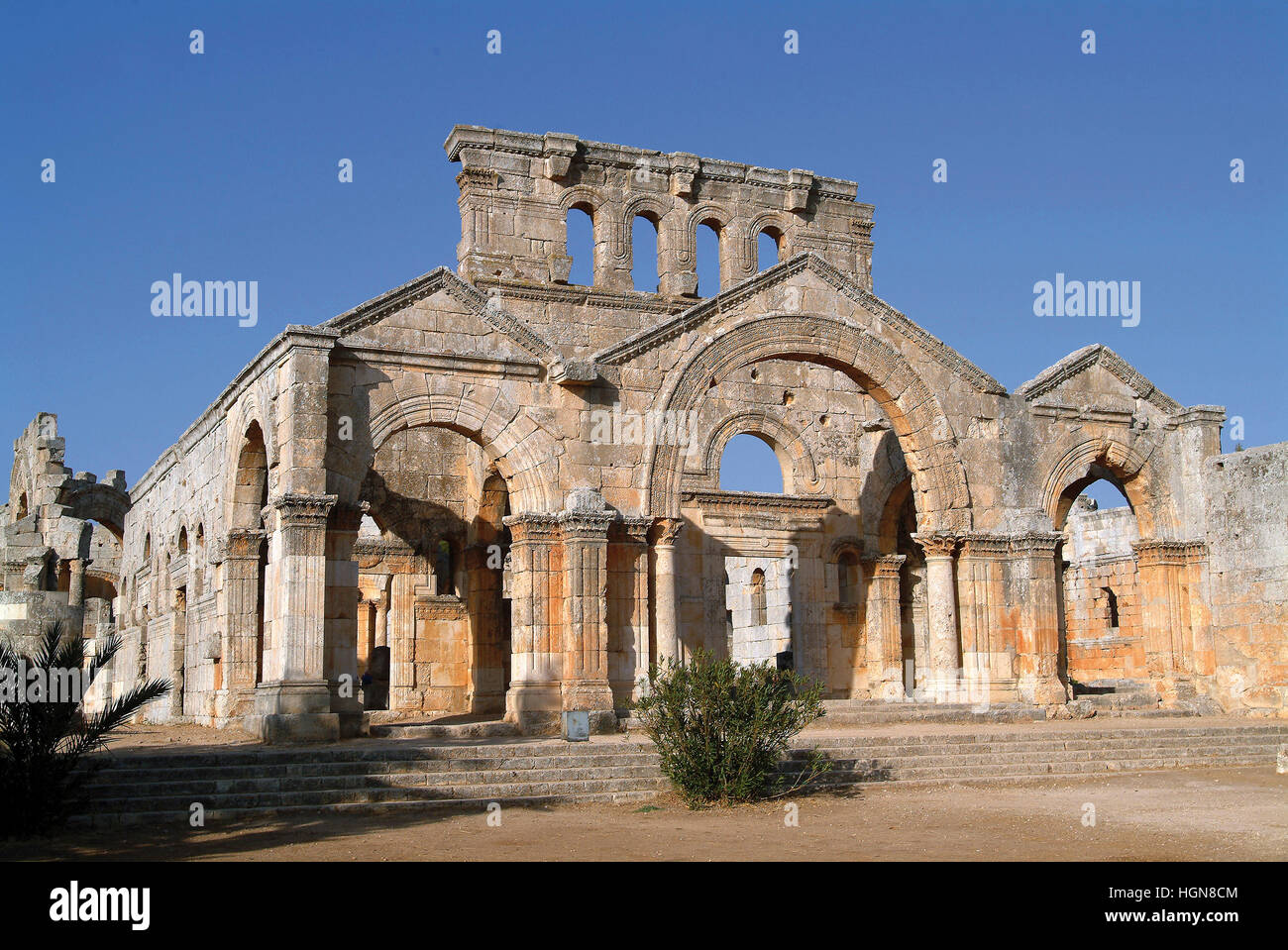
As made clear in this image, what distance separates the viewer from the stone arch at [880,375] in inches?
760

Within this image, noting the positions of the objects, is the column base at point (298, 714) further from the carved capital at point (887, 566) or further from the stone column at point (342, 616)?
the carved capital at point (887, 566)

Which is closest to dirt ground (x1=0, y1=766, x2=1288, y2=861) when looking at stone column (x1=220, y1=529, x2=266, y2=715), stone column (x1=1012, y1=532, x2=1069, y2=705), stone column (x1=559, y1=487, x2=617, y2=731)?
stone column (x1=559, y1=487, x2=617, y2=731)

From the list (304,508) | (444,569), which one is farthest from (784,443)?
(304,508)

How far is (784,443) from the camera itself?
2548cm

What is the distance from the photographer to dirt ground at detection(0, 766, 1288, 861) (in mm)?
9766

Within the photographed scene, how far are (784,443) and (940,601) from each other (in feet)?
20.7

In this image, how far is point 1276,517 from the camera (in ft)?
66.2

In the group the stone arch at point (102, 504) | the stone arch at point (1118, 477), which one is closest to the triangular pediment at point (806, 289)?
the stone arch at point (1118, 477)

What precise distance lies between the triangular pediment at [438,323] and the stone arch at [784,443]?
7.36 meters

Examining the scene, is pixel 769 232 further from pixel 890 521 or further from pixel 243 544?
pixel 243 544

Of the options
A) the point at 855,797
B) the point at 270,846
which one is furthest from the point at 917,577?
the point at 270,846

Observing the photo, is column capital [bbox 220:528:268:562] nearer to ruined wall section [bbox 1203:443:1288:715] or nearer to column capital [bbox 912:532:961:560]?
column capital [bbox 912:532:961:560]
